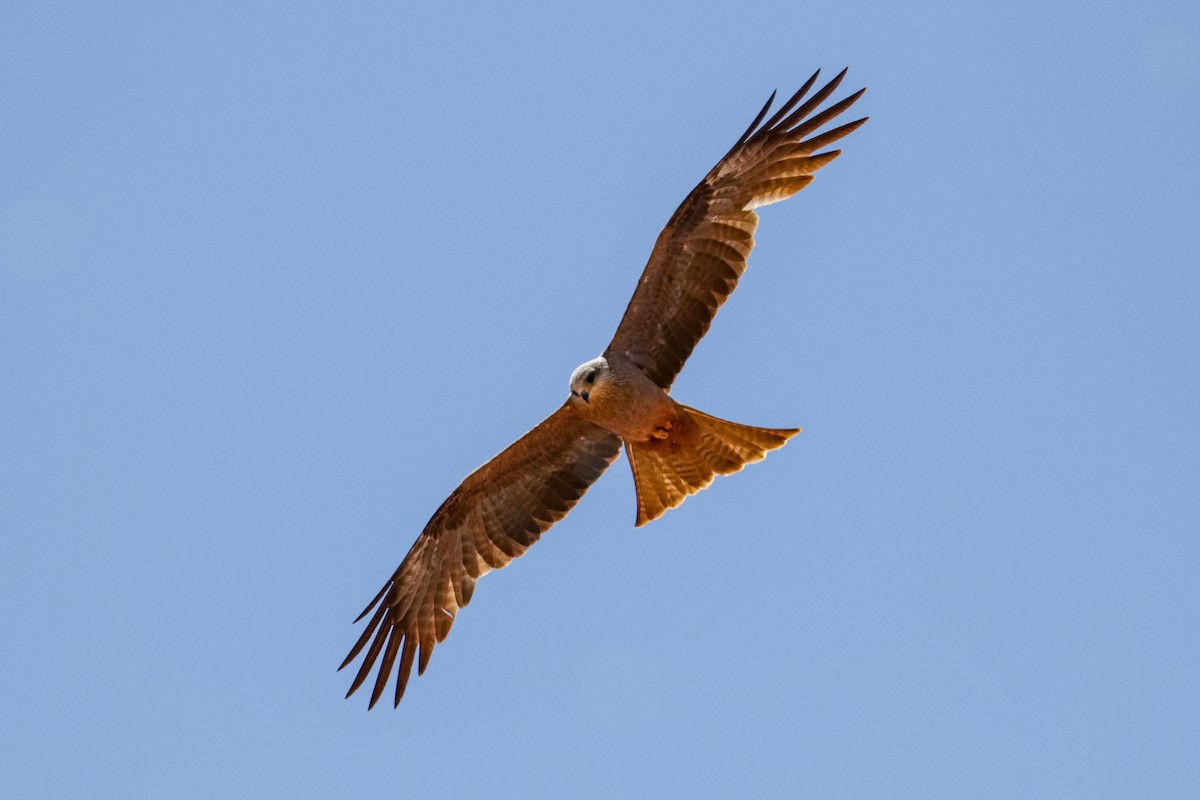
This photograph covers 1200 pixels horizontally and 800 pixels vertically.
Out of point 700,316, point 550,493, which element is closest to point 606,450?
point 550,493

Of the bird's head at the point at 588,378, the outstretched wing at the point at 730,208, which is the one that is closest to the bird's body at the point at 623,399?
the bird's head at the point at 588,378

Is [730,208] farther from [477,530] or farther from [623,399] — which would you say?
[477,530]

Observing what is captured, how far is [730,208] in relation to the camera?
12992 millimetres

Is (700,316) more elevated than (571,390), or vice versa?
(700,316)

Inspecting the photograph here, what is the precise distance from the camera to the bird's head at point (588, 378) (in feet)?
42.4

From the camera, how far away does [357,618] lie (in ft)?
44.9

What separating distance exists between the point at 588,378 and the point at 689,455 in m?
0.98

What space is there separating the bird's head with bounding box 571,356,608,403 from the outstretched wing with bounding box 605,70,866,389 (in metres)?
0.56

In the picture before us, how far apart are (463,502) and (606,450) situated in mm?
1289

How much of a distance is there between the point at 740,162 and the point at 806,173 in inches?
20.2

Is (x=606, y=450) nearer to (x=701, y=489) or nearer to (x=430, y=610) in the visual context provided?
(x=701, y=489)

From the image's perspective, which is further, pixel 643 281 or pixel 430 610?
pixel 430 610

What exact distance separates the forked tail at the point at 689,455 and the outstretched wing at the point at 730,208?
90cm

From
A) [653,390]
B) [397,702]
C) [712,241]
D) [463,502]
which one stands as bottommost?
[397,702]
